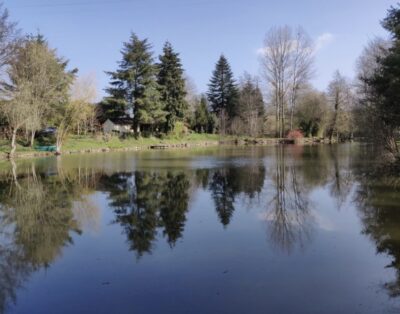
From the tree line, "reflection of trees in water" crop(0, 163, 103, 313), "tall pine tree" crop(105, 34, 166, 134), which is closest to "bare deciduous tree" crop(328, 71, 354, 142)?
the tree line

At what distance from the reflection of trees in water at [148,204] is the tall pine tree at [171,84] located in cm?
3296

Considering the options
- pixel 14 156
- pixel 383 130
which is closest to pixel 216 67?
pixel 14 156

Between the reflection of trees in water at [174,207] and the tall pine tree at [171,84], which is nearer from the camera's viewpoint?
the reflection of trees in water at [174,207]

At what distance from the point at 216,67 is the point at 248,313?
62.5 m

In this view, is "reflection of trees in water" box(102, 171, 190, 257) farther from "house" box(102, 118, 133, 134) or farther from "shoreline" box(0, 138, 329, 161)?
"house" box(102, 118, 133, 134)

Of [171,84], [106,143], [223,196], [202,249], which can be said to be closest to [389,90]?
[223,196]

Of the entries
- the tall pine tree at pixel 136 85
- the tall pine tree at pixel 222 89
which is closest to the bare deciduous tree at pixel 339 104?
the tall pine tree at pixel 222 89

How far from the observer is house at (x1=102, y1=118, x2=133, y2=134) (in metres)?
48.6

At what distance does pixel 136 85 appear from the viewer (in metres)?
46.9

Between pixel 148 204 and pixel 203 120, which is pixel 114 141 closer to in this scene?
pixel 203 120

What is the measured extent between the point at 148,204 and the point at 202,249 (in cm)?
438

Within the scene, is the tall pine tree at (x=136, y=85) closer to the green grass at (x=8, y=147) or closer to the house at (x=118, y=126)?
the house at (x=118, y=126)

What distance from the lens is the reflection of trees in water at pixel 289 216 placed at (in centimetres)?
754

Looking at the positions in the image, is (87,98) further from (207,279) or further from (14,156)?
(207,279)
